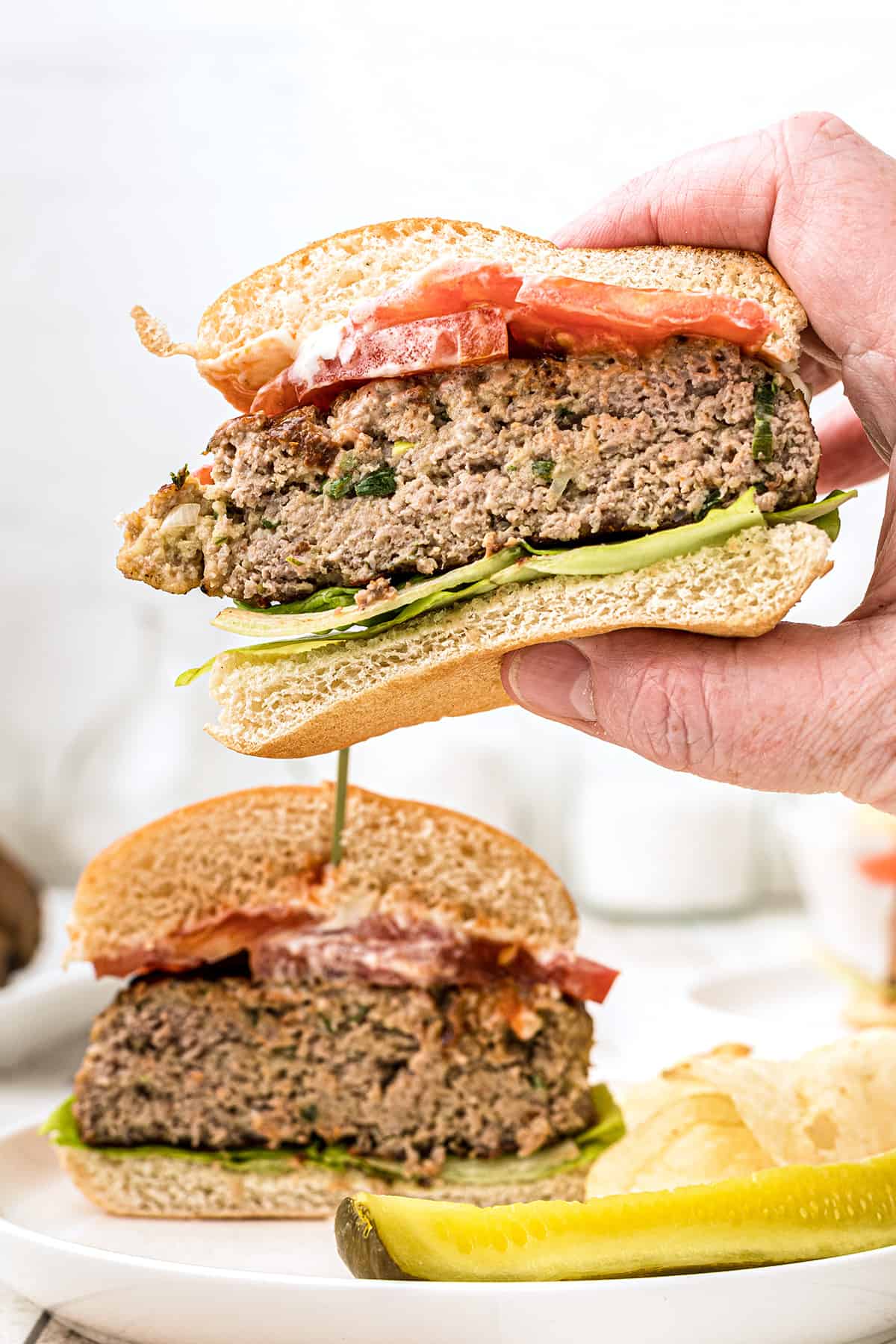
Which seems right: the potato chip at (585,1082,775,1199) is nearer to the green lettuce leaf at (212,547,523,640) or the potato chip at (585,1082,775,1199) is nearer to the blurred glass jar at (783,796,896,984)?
the green lettuce leaf at (212,547,523,640)

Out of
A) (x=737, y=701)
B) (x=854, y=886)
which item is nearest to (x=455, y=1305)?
(x=737, y=701)

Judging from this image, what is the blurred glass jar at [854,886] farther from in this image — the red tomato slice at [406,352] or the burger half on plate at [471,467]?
Answer: the red tomato slice at [406,352]

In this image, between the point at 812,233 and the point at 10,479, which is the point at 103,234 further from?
the point at 812,233

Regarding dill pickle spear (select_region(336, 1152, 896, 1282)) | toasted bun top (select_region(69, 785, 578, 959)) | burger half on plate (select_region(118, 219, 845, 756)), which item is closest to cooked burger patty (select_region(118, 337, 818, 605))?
burger half on plate (select_region(118, 219, 845, 756))

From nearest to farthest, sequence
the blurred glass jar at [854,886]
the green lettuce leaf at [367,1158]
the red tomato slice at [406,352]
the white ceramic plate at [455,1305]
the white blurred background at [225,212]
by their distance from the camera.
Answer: the white ceramic plate at [455,1305] < the red tomato slice at [406,352] < the green lettuce leaf at [367,1158] < the blurred glass jar at [854,886] < the white blurred background at [225,212]

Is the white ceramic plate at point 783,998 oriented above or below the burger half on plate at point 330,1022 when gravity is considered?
below

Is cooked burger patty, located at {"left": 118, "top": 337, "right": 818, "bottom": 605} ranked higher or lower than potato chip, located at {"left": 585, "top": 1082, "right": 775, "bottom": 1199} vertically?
higher

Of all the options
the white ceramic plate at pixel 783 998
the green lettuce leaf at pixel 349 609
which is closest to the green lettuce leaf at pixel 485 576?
the green lettuce leaf at pixel 349 609
